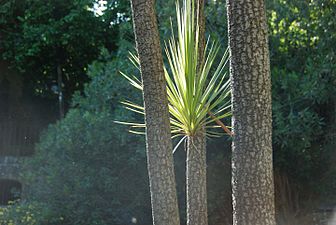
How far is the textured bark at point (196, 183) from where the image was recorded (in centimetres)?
395

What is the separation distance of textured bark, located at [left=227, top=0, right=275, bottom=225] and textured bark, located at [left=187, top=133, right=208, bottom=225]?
87 centimetres

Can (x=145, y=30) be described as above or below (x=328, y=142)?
above

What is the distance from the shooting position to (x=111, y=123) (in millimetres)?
7570

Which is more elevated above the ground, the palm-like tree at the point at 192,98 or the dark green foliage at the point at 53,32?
the dark green foliage at the point at 53,32

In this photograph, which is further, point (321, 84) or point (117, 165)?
point (117, 165)

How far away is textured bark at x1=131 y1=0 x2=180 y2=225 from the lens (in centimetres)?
348

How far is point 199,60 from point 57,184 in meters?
4.38

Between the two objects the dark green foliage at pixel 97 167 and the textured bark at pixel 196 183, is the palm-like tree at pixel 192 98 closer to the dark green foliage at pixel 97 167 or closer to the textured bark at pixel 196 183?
the textured bark at pixel 196 183

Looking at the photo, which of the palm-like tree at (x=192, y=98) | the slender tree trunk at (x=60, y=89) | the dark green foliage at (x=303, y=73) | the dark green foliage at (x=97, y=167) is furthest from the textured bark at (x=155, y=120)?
the slender tree trunk at (x=60, y=89)

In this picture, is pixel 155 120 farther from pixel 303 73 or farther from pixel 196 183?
pixel 303 73

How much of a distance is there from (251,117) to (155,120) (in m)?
0.72

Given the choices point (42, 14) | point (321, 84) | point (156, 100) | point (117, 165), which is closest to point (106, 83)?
point (117, 165)

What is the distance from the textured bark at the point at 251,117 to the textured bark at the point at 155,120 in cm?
54

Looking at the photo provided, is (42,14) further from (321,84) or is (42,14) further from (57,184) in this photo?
(321,84)
